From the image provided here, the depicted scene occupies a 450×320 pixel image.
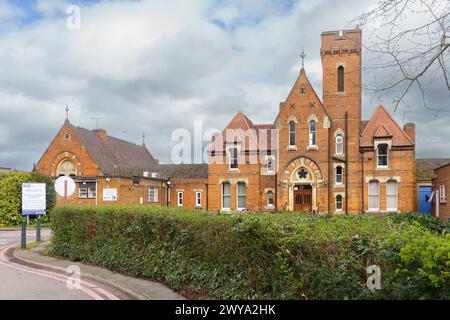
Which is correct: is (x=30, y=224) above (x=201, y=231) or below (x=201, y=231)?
below

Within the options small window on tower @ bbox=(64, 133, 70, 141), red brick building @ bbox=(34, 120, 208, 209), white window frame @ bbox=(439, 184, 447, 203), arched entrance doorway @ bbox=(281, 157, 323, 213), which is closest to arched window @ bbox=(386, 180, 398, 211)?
white window frame @ bbox=(439, 184, 447, 203)

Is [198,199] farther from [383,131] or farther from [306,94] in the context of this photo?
[383,131]

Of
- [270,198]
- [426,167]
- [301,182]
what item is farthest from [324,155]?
[426,167]

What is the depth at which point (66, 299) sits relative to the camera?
9.62m

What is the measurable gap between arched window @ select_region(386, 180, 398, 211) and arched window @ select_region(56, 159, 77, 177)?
3111 centimetres

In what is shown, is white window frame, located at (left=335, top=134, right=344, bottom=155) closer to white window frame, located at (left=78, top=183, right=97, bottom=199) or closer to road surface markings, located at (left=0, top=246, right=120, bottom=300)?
white window frame, located at (left=78, top=183, right=97, bottom=199)

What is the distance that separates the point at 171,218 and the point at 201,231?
5.14ft

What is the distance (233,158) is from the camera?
39.2m

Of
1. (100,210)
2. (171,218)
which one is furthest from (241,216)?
(100,210)

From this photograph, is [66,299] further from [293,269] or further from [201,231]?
[293,269]

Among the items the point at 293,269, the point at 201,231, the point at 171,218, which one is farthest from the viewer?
the point at 171,218

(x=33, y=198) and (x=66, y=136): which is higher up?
(x=66, y=136)

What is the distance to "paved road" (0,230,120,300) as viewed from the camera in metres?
9.84

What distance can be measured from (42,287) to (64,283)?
0.70m
